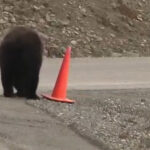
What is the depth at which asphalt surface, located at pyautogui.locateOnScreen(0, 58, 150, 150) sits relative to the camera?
7379 mm

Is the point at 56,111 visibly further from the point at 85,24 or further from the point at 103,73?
the point at 85,24

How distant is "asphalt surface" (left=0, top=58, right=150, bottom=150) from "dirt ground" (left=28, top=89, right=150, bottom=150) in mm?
21

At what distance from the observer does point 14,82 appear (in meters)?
10.4

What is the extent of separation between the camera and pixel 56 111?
9234 mm

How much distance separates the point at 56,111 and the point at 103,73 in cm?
629

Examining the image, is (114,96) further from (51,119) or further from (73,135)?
(73,135)

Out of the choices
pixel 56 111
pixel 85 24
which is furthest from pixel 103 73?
pixel 56 111

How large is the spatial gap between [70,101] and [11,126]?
227 centimetres

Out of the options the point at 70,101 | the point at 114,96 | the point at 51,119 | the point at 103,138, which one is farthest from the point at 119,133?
the point at 114,96

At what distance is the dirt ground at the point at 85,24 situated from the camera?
19562mm

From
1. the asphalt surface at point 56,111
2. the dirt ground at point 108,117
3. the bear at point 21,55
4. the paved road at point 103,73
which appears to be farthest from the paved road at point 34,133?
the paved road at point 103,73

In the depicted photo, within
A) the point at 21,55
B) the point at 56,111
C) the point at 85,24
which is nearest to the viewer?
the point at 56,111

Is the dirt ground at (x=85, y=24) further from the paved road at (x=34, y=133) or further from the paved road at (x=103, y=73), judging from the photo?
the paved road at (x=34, y=133)

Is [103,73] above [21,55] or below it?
below
